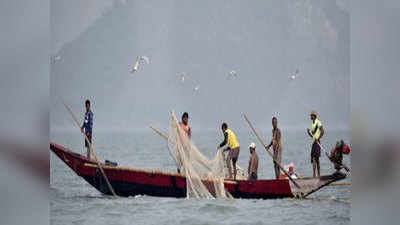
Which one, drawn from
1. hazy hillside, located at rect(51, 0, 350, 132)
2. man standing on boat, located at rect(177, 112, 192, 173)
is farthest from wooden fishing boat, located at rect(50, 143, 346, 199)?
hazy hillside, located at rect(51, 0, 350, 132)

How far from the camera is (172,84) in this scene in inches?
260

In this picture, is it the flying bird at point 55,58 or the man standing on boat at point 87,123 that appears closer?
the flying bird at point 55,58

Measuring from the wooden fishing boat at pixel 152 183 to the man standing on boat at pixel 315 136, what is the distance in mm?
195

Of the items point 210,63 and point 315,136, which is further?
point 315,136

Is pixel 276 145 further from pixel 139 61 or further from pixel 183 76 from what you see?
pixel 139 61

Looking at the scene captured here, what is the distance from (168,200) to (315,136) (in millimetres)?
1447

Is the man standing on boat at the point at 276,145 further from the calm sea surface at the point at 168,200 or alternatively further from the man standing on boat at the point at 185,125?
the man standing on boat at the point at 185,125

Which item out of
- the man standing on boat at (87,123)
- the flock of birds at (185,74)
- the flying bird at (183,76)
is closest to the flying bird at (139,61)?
the flock of birds at (185,74)

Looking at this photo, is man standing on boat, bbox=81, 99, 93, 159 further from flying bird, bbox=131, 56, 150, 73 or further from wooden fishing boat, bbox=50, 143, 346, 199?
flying bird, bbox=131, 56, 150, 73

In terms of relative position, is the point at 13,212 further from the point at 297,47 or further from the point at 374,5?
the point at 374,5

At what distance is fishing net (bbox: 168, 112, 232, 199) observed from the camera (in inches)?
259

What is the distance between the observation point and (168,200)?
21.6ft

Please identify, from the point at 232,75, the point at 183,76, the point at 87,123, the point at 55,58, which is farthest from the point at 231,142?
the point at 55,58

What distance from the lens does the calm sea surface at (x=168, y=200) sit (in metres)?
6.42
